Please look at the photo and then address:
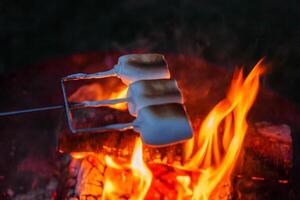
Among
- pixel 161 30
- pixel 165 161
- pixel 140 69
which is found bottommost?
pixel 165 161

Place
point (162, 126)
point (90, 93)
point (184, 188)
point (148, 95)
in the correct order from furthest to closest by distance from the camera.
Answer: point (90, 93)
point (184, 188)
point (148, 95)
point (162, 126)

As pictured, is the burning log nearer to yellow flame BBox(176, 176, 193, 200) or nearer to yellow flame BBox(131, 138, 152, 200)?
yellow flame BBox(176, 176, 193, 200)

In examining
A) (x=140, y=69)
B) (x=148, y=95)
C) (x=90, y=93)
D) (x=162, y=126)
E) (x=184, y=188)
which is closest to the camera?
(x=162, y=126)

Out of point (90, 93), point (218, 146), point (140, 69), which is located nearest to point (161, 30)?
point (90, 93)

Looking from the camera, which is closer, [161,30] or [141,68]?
[141,68]

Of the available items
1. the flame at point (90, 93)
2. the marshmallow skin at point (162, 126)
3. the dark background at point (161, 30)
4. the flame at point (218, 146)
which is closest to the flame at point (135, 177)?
the flame at point (218, 146)

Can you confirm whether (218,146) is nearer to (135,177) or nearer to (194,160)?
(194,160)

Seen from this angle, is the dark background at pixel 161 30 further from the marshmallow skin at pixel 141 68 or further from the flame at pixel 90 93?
the marshmallow skin at pixel 141 68
